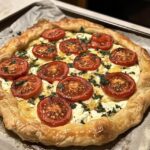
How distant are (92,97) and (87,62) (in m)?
0.33

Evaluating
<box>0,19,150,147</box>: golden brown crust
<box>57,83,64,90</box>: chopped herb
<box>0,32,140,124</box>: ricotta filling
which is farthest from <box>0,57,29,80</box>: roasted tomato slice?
<box>57,83,64,90</box>: chopped herb

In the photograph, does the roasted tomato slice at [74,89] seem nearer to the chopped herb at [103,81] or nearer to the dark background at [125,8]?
the chopped herb at [103,81]

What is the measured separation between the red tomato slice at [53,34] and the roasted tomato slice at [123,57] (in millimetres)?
441

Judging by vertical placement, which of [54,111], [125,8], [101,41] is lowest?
[125,8]

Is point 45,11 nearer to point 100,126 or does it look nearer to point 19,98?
point 19,98

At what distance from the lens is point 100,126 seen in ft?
6.33

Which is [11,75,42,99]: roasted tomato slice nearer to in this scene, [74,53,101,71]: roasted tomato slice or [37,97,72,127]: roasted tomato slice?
[37,97,72,127]: roasted tomato slice

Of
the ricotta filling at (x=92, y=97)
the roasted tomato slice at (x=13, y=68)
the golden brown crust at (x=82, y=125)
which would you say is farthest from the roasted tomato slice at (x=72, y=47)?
the golden brown crust at (x=82, y=125)

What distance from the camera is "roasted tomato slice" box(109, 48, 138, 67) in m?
2.38

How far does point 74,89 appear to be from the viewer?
213cm

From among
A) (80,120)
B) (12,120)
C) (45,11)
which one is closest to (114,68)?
(80,120)

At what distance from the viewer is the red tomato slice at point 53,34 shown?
2664 mm

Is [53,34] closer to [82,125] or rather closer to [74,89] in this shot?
[74,89]

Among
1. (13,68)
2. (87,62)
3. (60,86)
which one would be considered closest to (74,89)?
(60,86)
